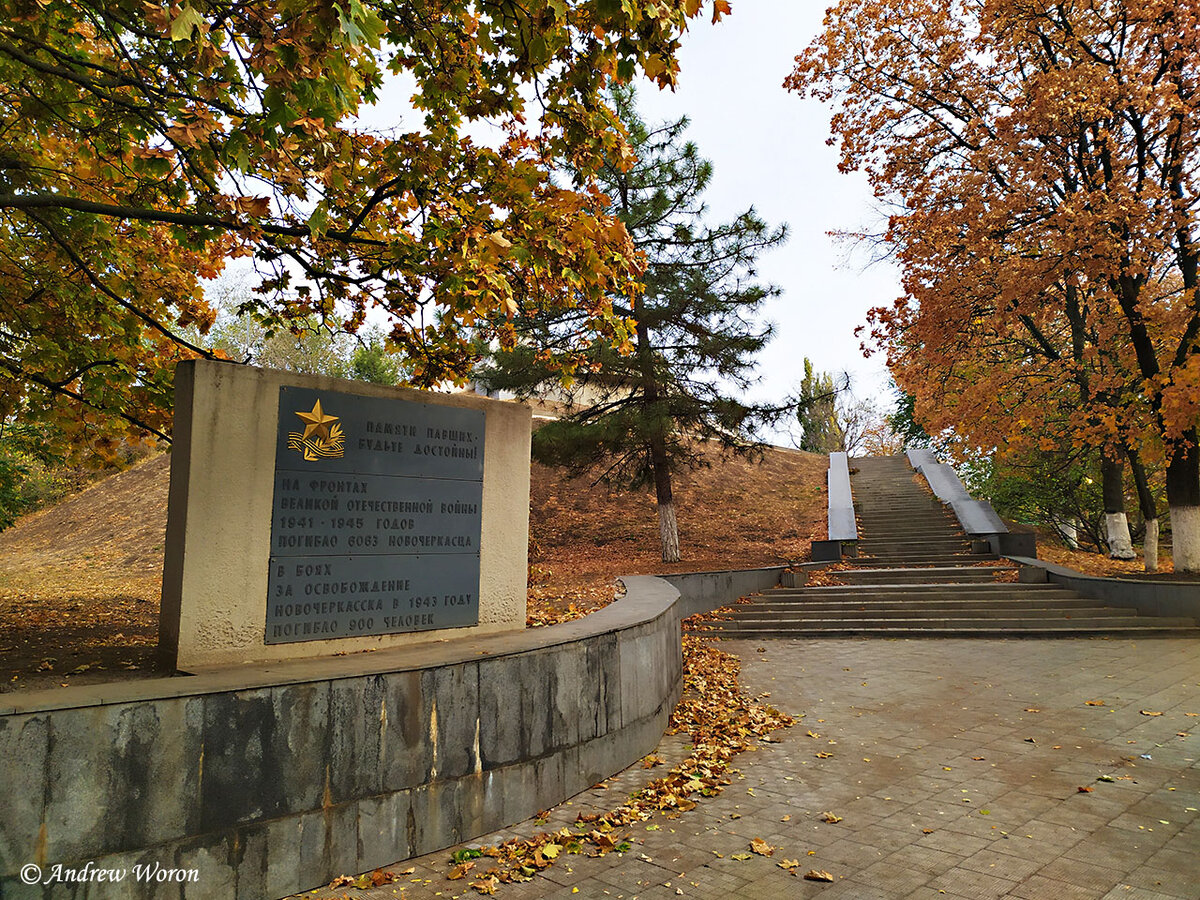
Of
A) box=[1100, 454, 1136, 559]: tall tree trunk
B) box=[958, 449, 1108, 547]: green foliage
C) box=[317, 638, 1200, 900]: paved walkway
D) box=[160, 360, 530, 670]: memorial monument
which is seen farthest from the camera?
box=[958, 449, 1108, 547]: green foliage

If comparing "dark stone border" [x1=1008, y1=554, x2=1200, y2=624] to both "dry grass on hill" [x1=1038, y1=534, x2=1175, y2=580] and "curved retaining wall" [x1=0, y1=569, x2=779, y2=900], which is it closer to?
"dry grass on hill" [x1=1038, y1=534, x2=1175, y2=580]

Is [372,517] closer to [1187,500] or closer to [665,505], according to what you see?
[665,505]

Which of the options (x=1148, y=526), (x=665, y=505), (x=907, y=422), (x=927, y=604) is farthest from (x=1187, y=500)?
(x=907, y=422)

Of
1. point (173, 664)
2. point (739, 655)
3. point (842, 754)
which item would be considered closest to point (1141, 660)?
point (739, 655)

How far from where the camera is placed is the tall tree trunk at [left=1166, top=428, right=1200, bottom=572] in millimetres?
11609

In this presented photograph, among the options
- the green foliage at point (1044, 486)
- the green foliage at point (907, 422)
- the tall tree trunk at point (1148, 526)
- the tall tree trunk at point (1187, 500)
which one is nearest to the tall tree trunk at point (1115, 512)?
the green foliage at point (1044, 486)

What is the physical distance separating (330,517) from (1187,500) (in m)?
13.4

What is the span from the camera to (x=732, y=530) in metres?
19.3

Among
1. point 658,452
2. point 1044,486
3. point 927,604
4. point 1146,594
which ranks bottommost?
point 927,604

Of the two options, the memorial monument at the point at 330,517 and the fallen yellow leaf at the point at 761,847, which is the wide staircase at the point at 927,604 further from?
the fallen yellow leaf at the point at 761,847

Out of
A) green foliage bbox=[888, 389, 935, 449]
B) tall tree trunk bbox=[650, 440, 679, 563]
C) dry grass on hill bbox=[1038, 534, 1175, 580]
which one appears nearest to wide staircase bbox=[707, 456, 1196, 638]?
dry grass on hill bbox=[1038, 534, 1175, 580]

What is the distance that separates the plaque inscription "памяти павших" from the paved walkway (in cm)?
172

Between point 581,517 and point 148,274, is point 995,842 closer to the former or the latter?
point 148,274

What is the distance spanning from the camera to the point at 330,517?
4766 millimetres
